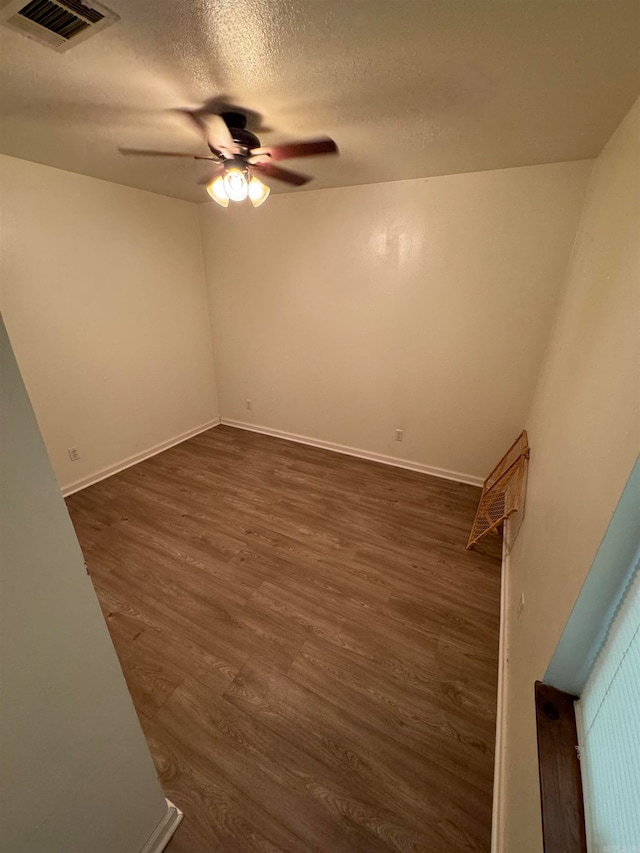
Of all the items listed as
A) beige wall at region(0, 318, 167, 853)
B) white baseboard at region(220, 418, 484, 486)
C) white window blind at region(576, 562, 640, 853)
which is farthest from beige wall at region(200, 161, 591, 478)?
beige wall at region(0, 318, 167, 853)

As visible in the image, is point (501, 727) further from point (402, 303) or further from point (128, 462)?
point (128, 462)

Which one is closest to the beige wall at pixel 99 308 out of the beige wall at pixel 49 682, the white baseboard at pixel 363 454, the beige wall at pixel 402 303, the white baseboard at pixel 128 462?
the white baseboard at pixel 128 462

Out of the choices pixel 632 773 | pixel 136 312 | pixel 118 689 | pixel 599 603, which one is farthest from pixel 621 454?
pixel 136 312

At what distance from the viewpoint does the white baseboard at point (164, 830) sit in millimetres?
978

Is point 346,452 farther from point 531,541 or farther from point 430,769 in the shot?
point 430,769

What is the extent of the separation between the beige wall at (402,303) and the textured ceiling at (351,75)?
434 mm

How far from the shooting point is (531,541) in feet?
5.00

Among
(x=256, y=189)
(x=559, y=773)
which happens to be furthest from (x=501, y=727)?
(x=256, y=189)

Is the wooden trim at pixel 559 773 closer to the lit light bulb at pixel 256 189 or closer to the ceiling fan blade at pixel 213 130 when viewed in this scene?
the lit light bulb at pixel 256 189

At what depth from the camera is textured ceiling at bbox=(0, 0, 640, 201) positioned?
0.94m

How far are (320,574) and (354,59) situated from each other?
2392 millimetres

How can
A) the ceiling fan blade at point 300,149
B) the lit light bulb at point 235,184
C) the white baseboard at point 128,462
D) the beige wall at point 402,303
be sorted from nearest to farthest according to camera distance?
the ceiling fan blade at point 300,149 → the lit light bulb at point 235,184 → the beige wall at point 402,303 → the white baseboard at point 128,462

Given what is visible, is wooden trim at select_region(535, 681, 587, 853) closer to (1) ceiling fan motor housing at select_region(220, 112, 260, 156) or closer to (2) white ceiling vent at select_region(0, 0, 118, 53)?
(2) white ceiling vent at select_region(0, 0, 118, 53)

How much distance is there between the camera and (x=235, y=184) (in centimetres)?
167
